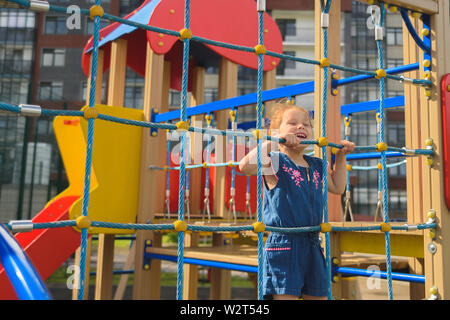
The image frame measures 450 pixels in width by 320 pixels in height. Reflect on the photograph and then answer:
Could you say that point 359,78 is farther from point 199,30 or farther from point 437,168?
point 199,30

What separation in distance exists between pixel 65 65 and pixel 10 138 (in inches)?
492

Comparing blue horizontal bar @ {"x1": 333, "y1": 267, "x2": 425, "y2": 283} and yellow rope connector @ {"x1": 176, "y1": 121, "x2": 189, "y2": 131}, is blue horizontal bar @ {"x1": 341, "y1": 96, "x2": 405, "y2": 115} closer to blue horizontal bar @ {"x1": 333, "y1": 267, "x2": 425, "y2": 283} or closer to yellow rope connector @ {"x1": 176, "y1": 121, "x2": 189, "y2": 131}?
blue horizontal bar @ {"x1": 333, "y1": 267, "x2": 425, "y2": 283}

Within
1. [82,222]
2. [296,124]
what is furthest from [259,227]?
[82,222]

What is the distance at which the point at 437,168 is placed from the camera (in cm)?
177

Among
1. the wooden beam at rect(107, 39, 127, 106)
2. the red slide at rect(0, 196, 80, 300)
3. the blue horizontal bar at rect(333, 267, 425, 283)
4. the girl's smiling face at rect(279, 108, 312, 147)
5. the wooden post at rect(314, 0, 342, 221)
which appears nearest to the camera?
the girl's smiling face at rect(279, 108, 312, 147)

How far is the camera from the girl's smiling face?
1.51 meters

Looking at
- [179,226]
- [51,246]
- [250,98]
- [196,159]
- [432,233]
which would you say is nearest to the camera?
[179,226]

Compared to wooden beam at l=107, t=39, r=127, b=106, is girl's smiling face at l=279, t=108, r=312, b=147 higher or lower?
lower

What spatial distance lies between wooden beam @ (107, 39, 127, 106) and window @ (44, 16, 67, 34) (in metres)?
16.2

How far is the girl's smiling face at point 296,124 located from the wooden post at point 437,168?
613 millimetres

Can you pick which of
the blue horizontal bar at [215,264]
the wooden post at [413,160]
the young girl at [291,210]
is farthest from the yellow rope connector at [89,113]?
the wooden post at [413,160]

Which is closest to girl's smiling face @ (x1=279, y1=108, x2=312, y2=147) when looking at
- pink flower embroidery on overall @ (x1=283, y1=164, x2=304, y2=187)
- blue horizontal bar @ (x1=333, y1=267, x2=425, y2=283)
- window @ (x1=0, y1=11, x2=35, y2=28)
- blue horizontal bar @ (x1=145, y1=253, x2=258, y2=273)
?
pink flower embroidery on overall @ (x1=283, y1=164, x2=304, y2=187)

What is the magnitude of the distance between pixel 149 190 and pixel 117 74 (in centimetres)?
110
